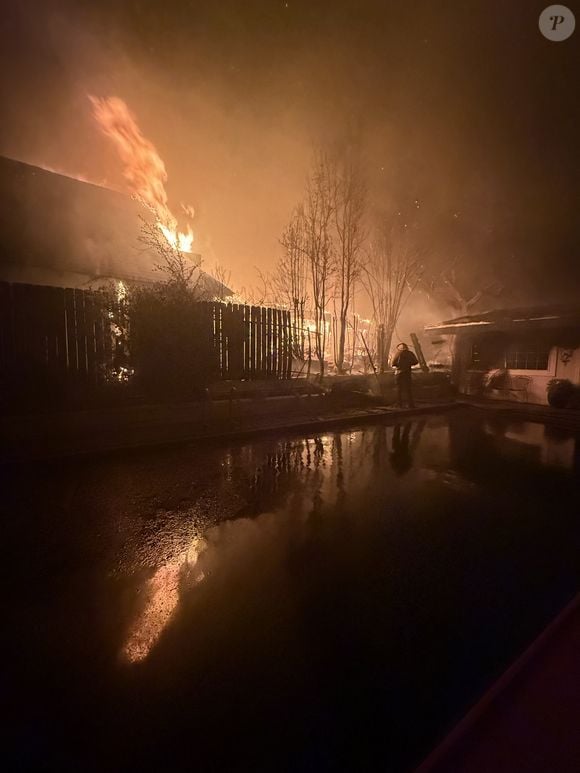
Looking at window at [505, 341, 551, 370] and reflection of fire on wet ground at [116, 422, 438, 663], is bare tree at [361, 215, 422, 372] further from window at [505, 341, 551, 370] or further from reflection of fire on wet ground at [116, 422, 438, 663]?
reflection of fire on wet ground at [116, 422, 438, 663]

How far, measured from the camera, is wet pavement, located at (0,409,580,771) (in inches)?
68.0

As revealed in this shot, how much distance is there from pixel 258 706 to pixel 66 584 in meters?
1.91

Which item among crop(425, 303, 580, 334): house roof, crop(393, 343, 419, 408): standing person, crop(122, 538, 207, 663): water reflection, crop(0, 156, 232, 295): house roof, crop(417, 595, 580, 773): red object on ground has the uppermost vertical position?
crop(0, 156, 232, 295): house roof

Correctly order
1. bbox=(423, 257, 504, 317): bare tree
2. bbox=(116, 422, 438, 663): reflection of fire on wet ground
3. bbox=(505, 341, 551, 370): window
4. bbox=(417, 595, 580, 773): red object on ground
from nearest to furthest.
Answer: bbox=(417, 595, 580, 773): red object on ground → bbox=(116, 422, 438, 663): reflection of fire on wet ground → bbox=(505, 341, 551, 370): window → bbox=(423, 257, 504, 317): bare tree

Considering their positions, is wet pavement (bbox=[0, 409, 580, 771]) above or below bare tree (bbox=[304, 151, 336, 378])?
below

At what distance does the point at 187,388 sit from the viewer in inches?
322

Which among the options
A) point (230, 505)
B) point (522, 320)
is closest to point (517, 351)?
point (522, 320)

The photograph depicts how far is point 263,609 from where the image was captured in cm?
259

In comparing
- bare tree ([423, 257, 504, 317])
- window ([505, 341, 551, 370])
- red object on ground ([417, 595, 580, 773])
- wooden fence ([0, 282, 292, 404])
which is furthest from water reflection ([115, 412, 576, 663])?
bare tree ([423, 257, 504, 317])

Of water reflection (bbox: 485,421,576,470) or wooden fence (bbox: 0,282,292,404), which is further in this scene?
wooden fence (bbox: 0,282,292,404)

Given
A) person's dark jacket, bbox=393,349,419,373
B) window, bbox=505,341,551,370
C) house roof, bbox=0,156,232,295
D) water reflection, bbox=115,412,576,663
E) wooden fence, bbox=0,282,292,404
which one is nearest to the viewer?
water reflection, bbox=115,412,576,663

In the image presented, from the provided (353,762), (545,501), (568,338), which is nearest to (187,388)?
(545,501)

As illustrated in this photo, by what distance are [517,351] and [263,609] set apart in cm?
1594

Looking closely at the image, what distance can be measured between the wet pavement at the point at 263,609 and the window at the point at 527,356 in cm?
1076
